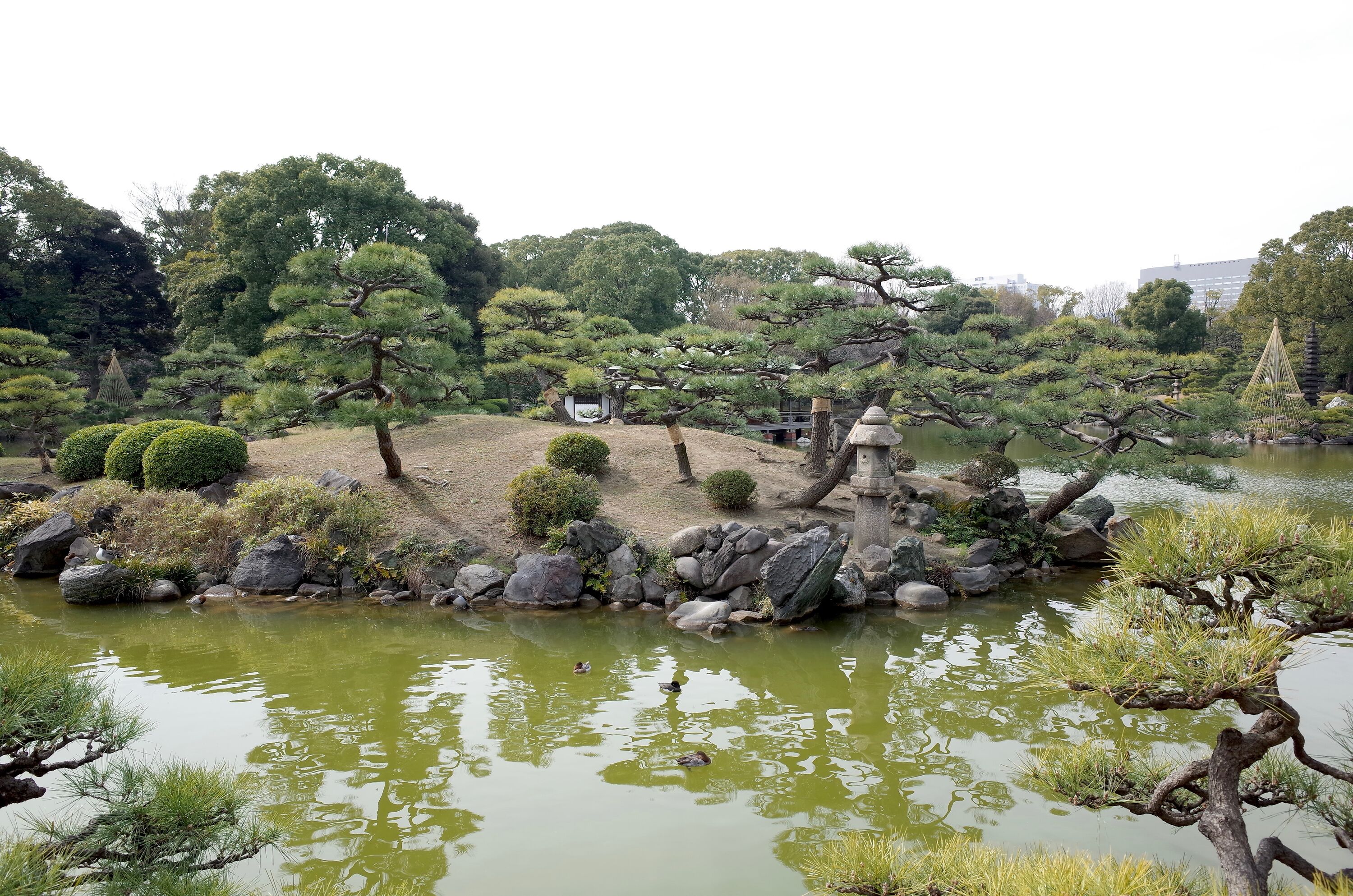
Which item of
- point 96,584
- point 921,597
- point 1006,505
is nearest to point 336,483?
point 96,584

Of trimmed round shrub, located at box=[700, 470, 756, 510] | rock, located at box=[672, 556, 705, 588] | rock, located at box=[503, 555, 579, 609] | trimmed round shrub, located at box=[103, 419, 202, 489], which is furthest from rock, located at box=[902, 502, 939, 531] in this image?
trimmed round shrub, located at box=[103, 419, 202, 489]

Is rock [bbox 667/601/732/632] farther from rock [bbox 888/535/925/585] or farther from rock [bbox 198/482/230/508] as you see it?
rock [bbox 198/482/230/508]

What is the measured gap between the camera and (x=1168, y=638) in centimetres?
→ 252

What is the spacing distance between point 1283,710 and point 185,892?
3747mm

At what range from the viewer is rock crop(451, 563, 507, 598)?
9195mm

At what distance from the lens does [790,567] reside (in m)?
8.23

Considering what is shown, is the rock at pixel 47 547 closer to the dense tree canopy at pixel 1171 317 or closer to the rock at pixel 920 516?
the rock at pixel 920 516

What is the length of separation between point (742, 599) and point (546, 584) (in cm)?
234

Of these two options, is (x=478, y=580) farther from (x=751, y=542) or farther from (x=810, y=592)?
(x=810, y=592)

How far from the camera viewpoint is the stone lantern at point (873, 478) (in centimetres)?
966

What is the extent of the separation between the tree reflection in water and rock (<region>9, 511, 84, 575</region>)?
1921 mm

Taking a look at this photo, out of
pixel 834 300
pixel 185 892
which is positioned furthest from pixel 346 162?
pixel 185 892

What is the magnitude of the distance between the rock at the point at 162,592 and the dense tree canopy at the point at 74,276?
18033mm

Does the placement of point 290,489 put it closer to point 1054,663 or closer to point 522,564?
point 522,564
